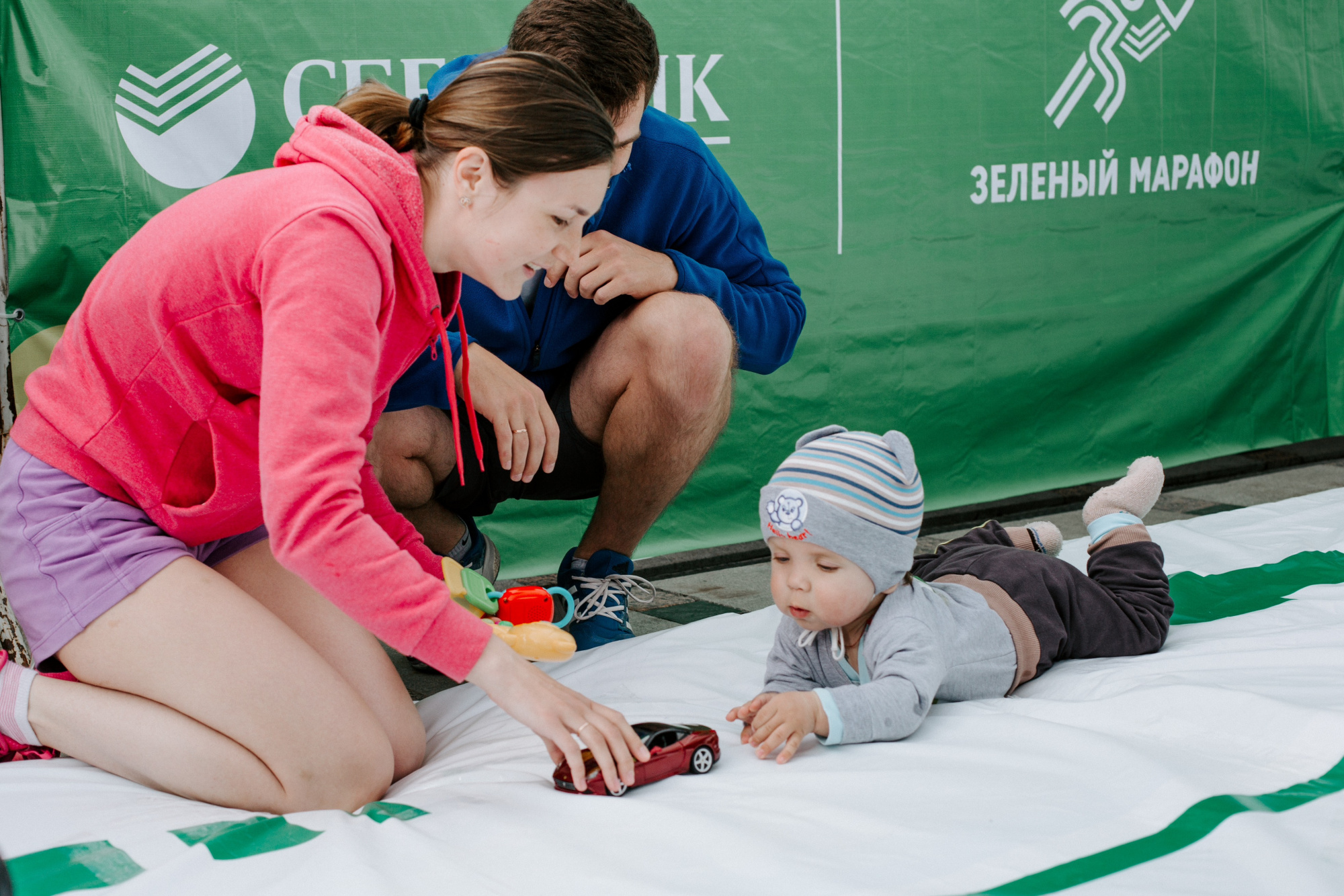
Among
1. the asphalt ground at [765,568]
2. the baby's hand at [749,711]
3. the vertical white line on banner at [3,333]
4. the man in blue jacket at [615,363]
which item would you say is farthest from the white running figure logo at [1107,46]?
the vertical white line on banner at [3,333]

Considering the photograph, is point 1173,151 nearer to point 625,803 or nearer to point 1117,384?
point 1117,384

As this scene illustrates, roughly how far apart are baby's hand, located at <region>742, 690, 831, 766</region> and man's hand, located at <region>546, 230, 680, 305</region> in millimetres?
847

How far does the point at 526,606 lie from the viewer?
183cm

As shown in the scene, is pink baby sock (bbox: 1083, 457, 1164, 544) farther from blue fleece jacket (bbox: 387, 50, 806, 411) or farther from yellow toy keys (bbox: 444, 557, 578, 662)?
yellow toy keys (bbox: 444, 557, 578, 662)

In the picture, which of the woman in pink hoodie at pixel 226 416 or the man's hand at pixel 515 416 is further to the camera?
the man's hand at pixel 515 416

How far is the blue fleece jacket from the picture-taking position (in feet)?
6.61

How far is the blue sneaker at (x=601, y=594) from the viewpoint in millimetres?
1960

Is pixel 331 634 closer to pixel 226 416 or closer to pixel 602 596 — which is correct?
pixel 226 416

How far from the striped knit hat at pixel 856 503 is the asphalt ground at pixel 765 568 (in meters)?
0.80

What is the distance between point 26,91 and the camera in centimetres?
207

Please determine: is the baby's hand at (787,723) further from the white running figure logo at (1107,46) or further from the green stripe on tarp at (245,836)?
the white running figure logo at (1107,46)

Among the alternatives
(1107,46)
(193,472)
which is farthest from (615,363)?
(1107,46)

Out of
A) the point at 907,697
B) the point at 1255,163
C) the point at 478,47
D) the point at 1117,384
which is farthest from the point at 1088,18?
the point at 907,697

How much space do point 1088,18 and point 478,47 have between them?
172 centimetres
